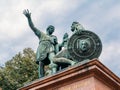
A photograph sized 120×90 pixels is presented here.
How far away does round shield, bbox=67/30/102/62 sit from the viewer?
490 inches

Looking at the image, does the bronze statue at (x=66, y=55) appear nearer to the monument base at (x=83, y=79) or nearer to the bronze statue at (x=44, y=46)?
the bronze statue at (x=44, y=46)

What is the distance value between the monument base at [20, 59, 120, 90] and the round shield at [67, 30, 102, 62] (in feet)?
2.70

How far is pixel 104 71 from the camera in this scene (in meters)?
11.6

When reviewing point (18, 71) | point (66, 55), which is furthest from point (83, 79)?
point (18, 71)

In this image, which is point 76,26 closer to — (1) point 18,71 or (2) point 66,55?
(2) point 66,55

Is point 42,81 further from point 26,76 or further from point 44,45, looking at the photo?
point 26,76

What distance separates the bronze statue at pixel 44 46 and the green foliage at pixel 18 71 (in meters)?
14.5

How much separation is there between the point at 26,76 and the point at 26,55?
1.86 metres

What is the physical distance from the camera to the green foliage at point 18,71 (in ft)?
94.2

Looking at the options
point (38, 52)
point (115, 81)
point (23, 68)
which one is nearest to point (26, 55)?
point (23, 68)

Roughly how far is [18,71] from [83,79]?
18287 mm

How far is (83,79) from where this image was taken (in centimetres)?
1152

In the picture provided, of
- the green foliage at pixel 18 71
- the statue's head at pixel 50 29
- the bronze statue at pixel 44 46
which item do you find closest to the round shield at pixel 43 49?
the bronze statue at pixel 44 46

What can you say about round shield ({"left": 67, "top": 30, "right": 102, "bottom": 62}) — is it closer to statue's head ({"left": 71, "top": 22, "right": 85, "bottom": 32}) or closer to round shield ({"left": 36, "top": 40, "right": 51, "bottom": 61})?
statue's head ({"left": 71, "top": 22, "right": 85, "bottom": 32})
